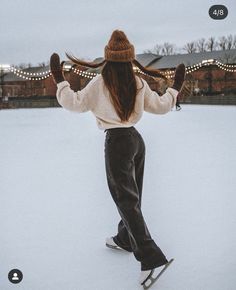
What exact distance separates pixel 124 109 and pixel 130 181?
0.97ft

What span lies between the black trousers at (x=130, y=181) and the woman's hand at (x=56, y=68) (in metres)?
0.28

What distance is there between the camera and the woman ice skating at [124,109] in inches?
57.7

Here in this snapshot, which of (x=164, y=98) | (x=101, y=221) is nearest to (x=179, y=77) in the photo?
(x=164, y=98)

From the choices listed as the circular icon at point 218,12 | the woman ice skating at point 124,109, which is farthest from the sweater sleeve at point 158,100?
the circular icon at point 218,12

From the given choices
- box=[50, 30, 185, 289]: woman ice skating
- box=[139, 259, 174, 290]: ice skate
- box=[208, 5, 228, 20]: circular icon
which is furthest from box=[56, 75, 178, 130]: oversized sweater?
box=[139, 259, 174, 290]: ice skate

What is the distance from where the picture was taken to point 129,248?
5.95 feet

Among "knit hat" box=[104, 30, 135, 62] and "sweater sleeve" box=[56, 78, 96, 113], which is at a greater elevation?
"knit hat" box=[104, 30, 135, 62]

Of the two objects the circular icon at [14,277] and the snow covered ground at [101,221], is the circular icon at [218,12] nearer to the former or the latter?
the snow covered ground at [101,221]

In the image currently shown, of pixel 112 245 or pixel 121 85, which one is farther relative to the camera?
pixel 112 245

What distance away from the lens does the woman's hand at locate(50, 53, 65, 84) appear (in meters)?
1.49

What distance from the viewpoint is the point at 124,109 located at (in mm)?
1470

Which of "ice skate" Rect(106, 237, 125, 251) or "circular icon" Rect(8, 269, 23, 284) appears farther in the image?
"ice skate" Rect(106, 237, 125, 251)

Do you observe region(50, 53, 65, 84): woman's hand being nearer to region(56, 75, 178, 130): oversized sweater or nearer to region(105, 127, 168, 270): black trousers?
region(56, 75, 178, 130): oversized sweater

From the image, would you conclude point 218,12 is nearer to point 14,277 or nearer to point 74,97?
point 74,97
